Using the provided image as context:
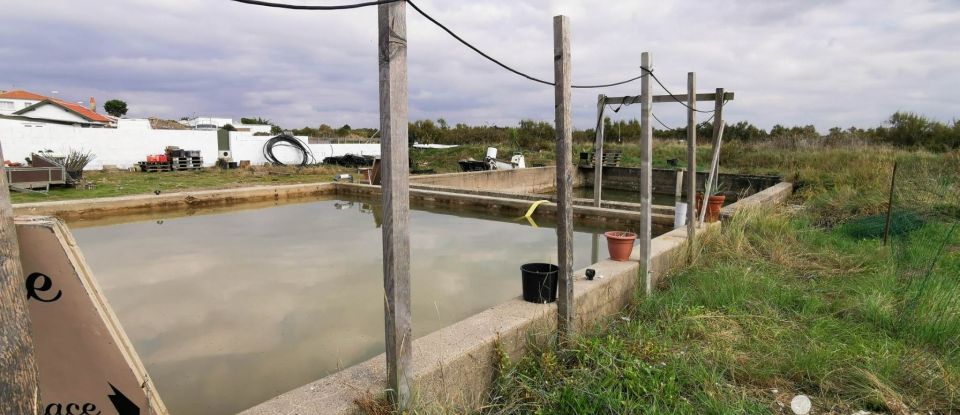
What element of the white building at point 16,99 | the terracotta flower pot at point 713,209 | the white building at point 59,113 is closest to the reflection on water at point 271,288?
the terracotta flower pot at point 713,209

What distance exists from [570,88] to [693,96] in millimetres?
2655

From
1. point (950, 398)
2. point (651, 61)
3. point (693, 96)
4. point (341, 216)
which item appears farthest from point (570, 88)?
point (341, 216)

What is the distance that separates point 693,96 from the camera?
188 inches

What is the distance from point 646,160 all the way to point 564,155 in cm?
123

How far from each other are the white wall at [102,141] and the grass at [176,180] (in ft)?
3.42

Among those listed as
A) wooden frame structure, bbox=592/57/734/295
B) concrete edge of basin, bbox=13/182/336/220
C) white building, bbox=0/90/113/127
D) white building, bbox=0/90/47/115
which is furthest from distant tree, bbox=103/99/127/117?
wooden frame structure, bbox=592/57/734/295

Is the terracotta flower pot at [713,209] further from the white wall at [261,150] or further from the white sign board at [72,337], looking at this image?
the white wall at [261,150]

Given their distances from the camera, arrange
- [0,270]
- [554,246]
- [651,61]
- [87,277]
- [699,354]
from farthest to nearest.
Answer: [554,246] < [651,61] < [699,354] < [87,277] < [0,270]

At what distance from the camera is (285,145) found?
707 inches

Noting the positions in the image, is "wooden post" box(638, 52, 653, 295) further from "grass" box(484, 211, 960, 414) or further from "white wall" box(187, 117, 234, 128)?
"white wall" box(187, 117, 234, 128)

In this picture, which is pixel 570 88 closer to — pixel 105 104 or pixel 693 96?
pixel 693 96

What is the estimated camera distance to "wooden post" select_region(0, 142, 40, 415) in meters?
1.05

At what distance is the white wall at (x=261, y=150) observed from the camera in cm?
1709

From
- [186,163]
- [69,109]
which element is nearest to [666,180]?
[186,163]
